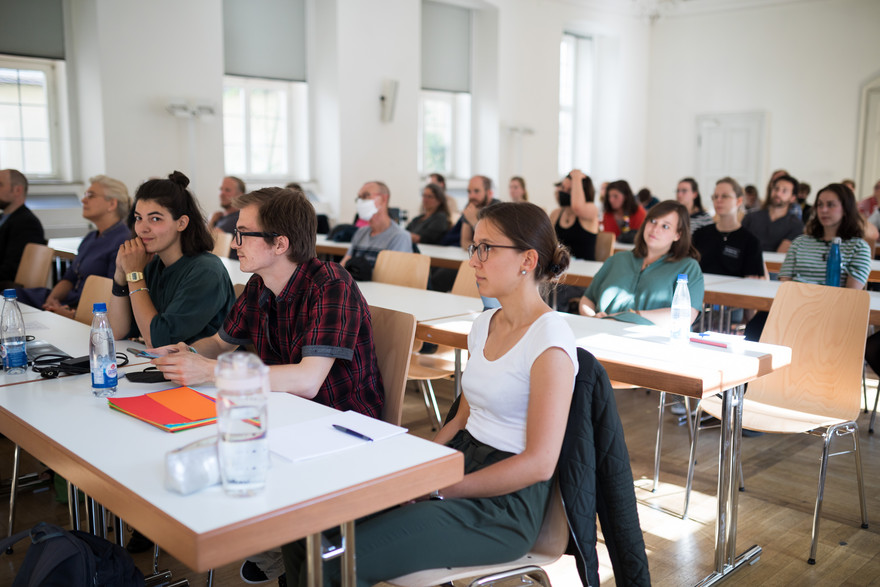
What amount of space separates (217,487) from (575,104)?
38.9ft

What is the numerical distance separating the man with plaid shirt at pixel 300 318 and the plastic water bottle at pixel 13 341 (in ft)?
1.41

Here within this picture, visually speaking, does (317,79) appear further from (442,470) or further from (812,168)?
(442,470)

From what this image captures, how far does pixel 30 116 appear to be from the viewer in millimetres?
7195

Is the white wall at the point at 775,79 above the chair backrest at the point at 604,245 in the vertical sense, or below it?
above

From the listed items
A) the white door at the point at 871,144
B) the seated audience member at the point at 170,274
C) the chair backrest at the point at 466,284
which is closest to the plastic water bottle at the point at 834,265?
the chair backrest at the point at 466,284

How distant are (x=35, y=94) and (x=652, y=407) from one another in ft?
20.1

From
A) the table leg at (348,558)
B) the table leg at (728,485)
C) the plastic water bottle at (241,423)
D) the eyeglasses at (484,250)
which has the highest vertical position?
the eyeglasses at (484,250)

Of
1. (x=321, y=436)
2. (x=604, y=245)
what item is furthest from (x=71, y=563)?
(x=604, y=245)

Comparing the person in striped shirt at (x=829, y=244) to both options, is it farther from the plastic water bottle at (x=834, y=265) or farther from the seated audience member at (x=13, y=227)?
Result: the seated audience member at (x=13, y=227)

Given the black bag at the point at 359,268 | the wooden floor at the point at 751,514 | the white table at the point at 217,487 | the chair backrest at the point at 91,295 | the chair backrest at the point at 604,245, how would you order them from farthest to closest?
the chair backrest at the point at 604,245
the black bag at the point at 359,268
the chair backrest at the point at 91,295
the wooden floor at the point at 751,514
the white table at the point at 217,487

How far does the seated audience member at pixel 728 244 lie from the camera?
4.54 metres

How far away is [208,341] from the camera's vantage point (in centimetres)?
241

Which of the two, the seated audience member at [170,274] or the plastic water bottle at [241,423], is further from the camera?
the seated audience member at [170,274]

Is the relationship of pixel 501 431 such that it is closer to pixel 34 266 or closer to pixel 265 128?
pixel 34 266
